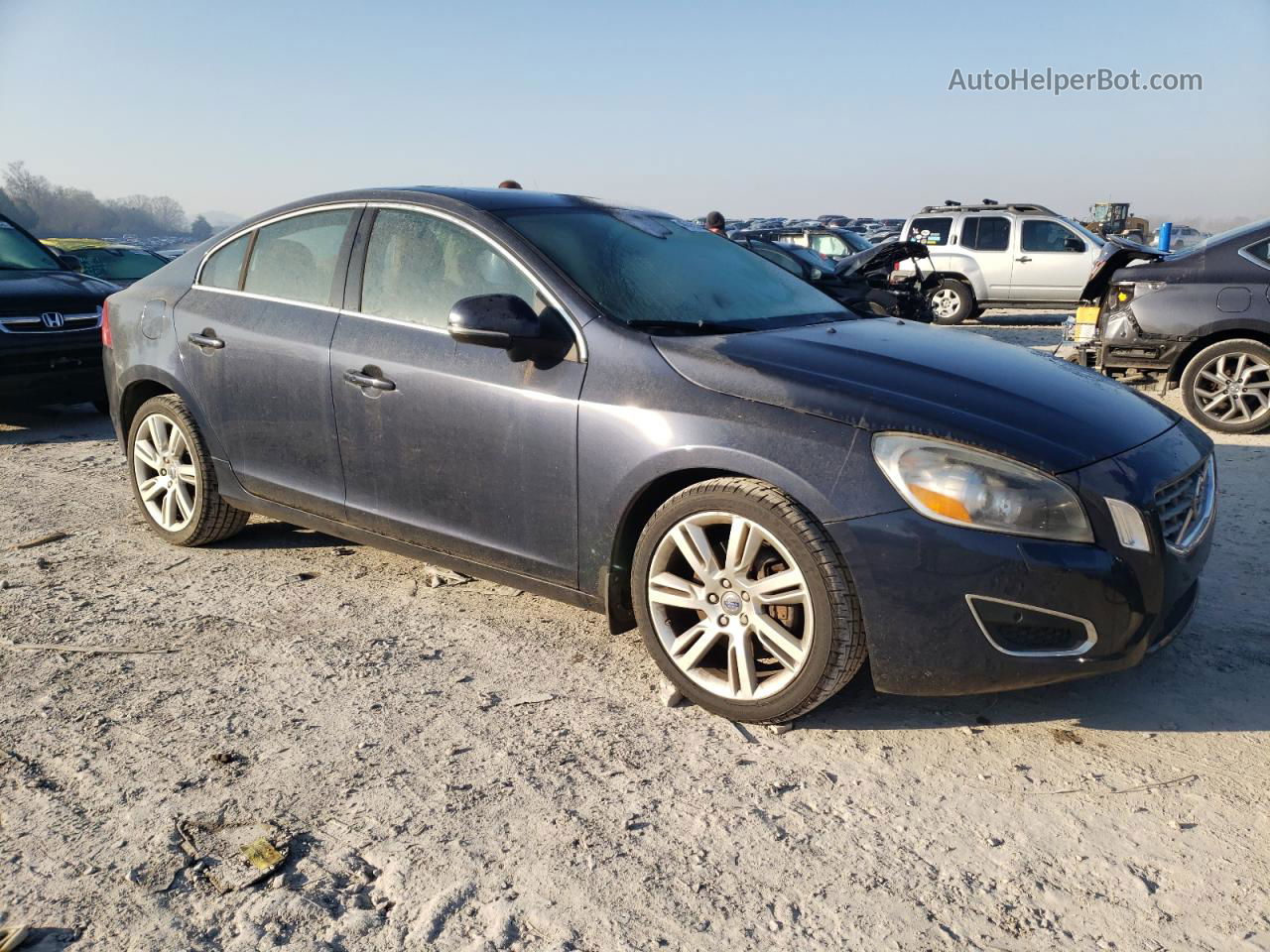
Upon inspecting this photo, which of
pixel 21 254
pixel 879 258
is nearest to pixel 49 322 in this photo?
pixel 21 254

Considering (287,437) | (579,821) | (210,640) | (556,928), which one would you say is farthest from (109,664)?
(556,928)

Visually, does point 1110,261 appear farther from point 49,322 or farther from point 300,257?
point 49,322

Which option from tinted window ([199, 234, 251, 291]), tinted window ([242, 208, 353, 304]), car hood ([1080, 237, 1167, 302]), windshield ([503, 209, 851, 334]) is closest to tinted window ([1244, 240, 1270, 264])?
car hood ([1080, 237, 1167, 302])

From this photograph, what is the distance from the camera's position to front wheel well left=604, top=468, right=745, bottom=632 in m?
3.27

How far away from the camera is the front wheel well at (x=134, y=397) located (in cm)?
493

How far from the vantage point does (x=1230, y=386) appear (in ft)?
24.1

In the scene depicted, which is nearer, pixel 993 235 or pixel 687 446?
pixel 687 446

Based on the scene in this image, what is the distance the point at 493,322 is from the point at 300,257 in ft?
4.72

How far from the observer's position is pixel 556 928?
2.23m

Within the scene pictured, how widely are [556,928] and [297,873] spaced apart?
2.13 ft

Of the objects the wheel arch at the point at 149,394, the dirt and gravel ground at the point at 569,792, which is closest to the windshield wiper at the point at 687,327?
the dirt and gravel ground at the point at 569,792

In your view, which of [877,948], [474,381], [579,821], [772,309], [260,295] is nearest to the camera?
[877,948]

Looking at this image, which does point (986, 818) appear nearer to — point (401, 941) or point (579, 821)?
point (579, 821)

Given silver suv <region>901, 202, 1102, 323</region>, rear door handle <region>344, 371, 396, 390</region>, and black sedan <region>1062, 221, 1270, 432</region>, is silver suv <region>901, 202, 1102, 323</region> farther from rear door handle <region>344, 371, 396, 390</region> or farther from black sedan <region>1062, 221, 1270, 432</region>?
rear door handle <region>344, 371, 396, 390</region>
